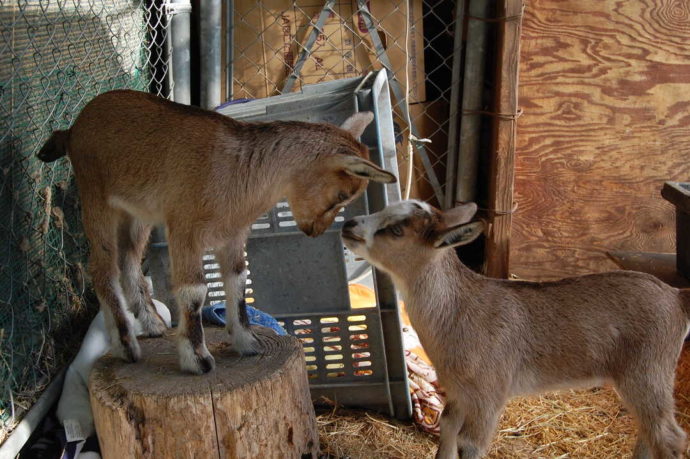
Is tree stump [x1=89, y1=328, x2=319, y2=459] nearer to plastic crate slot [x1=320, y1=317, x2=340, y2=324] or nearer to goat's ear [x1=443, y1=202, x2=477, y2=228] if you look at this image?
plastic crate slot [x1=320, y1=317, x2=340, y2=324]

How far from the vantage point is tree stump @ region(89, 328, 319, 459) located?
2723 mm

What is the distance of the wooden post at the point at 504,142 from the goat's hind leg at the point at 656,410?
2060mm

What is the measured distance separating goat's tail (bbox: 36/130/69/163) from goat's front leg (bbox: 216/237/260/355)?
0.80 meters

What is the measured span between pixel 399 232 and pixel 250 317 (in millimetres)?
885

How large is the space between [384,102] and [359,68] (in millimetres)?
1497

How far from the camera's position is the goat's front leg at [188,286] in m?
2.78

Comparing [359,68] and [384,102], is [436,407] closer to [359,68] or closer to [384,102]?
[384,102]

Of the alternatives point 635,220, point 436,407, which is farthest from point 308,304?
point 635,220

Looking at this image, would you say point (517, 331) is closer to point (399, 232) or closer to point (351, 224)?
point (399, 232)

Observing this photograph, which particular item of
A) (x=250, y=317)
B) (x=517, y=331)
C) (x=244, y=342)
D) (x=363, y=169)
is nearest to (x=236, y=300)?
(x=244, y=342)

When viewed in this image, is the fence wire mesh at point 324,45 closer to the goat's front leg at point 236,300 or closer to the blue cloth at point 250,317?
the blue cloth at point 250,317

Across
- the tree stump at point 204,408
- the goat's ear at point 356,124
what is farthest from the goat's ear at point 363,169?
the tree stump at point 204,408

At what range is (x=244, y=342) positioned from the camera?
10.0ft

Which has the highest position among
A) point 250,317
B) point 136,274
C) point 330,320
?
point 136,274
